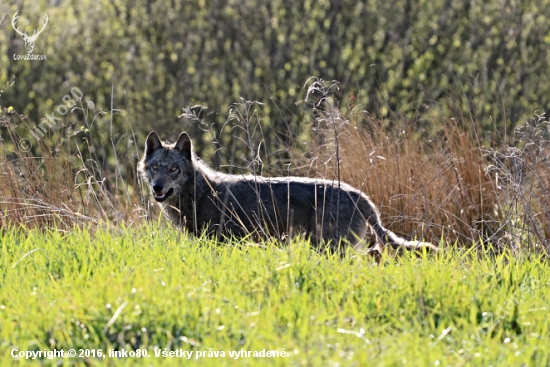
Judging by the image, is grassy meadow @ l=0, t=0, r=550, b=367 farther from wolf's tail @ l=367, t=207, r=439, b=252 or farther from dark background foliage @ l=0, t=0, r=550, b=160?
wolf's tail @ l=367, t=207, r=439, b=252

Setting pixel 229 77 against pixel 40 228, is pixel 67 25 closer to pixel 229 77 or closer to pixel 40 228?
pixel 229 77

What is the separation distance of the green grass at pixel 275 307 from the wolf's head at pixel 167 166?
1.80 m

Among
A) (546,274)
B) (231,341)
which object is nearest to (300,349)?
(231,341)

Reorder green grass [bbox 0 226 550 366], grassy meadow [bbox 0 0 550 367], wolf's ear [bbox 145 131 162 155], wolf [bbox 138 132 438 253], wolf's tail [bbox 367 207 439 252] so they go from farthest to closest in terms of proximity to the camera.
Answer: wolf's ear [bbox 145 131 162 155], wolf [bbox 138 132 438 253], wolf's tail [bbox 367 207 439 252], grassy meadow [bbox 0 0 550 367], green grass [bbox 0 226 550 366]

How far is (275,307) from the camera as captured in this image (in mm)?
4445

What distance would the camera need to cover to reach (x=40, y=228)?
7.36 metres

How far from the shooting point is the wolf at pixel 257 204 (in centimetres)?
680

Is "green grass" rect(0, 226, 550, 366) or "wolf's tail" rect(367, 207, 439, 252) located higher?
"green grass" rect(0, 226, 550, 366)

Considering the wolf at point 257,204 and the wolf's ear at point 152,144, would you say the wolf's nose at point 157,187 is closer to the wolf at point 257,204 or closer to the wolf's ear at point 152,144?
the wolf at point 257,204

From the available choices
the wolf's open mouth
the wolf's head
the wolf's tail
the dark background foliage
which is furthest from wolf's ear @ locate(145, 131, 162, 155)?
the dark background foliage

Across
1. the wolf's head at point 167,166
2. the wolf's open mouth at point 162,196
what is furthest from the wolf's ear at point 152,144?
the wolf's open mouth at point 162,196

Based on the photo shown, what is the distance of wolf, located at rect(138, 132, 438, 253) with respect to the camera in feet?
22.3

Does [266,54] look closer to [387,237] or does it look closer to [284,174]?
[284,174]

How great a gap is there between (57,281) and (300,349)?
5.81 feet
